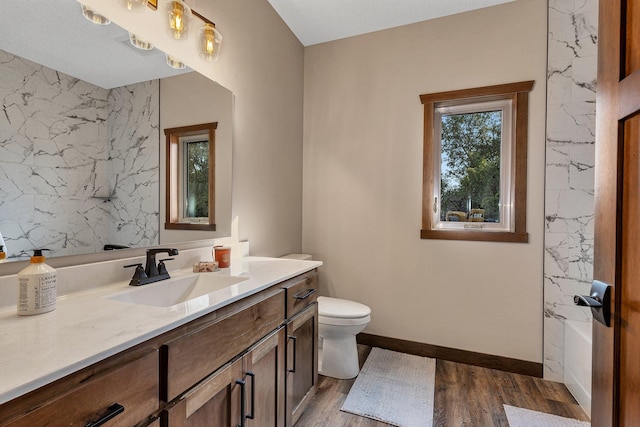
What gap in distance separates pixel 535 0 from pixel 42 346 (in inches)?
124

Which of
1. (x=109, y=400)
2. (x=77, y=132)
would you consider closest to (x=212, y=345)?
(x=109, y=400)

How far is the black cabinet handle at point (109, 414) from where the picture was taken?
62 centimetres

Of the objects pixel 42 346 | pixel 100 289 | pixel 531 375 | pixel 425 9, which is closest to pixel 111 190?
pixel 100 289

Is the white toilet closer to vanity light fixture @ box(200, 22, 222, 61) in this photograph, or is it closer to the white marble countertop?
the white marble countertop

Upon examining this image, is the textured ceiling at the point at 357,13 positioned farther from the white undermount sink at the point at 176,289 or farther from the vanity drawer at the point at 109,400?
the vanity drawer at the point at 109,400

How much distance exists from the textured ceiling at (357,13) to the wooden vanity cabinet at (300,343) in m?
1.98

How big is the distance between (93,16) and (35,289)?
1.03m

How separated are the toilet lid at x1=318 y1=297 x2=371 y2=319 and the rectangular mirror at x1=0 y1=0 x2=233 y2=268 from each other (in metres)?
1.07

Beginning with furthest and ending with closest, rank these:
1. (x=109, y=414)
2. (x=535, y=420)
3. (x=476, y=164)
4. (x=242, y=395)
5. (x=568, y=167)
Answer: (x=476, y=164), (x=568, y=167), (x=535, y=420), (x=242, y=395), (x=109, y=414)

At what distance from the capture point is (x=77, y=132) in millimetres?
1112

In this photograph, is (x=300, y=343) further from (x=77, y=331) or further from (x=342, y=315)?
(x=77, y=331)

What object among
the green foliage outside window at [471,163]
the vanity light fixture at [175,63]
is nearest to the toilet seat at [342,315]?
the green foliage outside window at [471,163]

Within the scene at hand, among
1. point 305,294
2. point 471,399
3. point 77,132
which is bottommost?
point 471,399

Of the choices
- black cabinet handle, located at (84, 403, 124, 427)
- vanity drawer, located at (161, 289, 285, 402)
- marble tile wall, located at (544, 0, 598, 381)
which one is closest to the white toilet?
vanity drawer, located at (161, 289, 285, 402)
